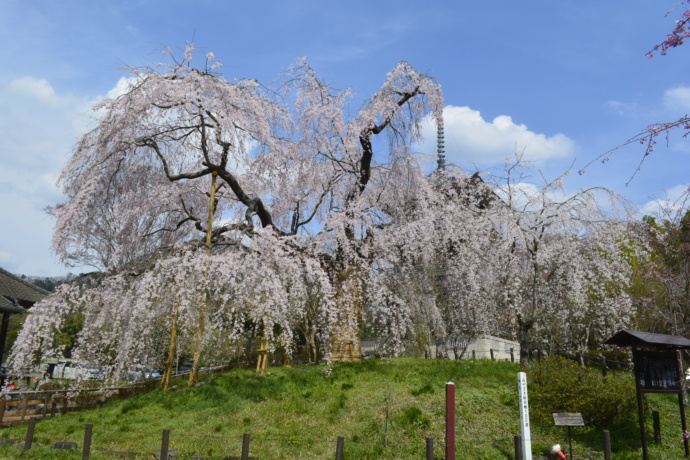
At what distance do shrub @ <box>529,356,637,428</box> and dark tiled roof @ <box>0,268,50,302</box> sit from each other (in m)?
18.7

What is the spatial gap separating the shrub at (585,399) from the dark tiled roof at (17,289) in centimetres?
1874

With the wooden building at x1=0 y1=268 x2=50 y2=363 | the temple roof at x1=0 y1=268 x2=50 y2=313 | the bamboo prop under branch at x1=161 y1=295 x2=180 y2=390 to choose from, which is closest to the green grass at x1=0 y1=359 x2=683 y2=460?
the bamboo prop under branch at x1=161 y1=295 x2=180 y2=390

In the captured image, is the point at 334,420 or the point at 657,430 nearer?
the point at 657,430

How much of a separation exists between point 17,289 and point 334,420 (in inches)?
614

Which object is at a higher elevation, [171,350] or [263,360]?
[171,350]

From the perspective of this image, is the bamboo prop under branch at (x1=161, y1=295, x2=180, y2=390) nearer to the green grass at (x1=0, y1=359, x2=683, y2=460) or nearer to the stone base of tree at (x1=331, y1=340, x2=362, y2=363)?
the green grass at (x1=0, y1=359, x2=683, y2=460)

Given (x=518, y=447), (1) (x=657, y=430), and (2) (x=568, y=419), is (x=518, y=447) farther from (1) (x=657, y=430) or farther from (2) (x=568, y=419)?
(1) (x=657, y=430)

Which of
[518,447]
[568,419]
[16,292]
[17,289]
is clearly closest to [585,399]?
[568,419]

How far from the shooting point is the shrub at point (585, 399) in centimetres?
1143

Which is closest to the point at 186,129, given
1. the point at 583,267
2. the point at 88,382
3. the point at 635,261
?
the point at 88,382

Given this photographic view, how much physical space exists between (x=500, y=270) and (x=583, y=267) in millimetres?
2945

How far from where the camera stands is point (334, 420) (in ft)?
37.3

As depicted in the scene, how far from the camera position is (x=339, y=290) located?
17062 millimetres

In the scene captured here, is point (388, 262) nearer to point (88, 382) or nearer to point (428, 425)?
point (428, 425)
